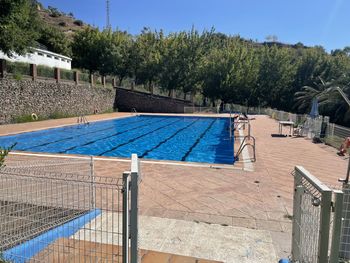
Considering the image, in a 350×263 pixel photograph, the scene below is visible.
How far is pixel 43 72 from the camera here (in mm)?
21500

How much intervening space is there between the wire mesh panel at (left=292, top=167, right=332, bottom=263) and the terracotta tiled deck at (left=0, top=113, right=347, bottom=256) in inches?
33.0

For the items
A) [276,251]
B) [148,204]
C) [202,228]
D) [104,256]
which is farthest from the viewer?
[148,204]

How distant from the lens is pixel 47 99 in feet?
69.6

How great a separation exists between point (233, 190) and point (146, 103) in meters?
27.0

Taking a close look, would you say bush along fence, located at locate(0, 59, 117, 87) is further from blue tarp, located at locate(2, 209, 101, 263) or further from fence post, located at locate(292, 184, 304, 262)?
fence post, located at locate(292, 184, 304, 262)

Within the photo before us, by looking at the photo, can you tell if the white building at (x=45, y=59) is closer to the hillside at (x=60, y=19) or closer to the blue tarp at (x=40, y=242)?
the blue tarp at (x=40, y=242)

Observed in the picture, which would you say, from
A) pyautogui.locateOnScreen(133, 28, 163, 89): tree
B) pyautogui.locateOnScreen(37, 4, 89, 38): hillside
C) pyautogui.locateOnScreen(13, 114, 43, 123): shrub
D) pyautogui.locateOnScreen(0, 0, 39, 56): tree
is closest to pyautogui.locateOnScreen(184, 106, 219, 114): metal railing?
pyautogui.locateOnScreen(133, 28, 163, 89): tree

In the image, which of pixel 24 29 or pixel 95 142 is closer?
pixel 95 142

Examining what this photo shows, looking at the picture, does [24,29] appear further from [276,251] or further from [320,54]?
[320,54]

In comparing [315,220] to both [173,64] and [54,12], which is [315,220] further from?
[54,12]

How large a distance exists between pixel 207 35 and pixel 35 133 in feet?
83.2

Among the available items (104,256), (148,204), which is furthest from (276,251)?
(148,204)

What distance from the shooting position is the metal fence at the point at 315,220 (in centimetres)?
199

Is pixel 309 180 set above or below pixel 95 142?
above
